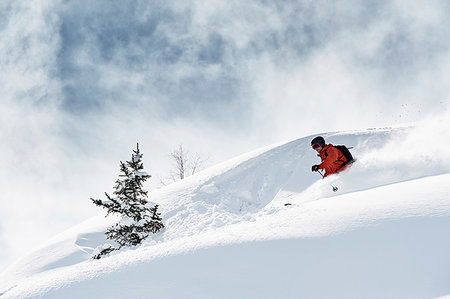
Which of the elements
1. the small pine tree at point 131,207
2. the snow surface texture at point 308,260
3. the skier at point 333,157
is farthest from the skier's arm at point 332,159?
the small pine tree at point 131,207

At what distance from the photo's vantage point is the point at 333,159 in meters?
9.39

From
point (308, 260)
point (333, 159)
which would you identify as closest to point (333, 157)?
point (333, 159)

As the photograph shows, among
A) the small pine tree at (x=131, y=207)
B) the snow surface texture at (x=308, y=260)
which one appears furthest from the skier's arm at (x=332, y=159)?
the small pine tree at (x=131, y=207)

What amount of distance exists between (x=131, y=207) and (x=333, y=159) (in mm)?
6389

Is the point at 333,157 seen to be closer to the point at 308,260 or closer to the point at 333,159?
the point at 333,159

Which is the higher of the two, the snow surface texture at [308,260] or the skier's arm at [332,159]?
the skier's arm at [332,159]

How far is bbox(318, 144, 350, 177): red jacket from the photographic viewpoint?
939cm

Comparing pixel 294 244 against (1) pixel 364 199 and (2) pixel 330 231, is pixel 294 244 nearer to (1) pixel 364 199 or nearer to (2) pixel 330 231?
(2) pixel 330 231

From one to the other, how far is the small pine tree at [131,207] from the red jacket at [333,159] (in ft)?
18.3

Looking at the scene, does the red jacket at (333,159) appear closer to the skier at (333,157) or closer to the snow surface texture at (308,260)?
the skier at (333,157)

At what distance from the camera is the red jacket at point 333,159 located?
939 cm

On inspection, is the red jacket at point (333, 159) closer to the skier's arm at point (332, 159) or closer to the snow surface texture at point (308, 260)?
the skier's arm at point (332, 159)

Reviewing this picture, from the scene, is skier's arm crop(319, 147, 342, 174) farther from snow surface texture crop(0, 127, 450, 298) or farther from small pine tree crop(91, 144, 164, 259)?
small pine tree crop(91, 144, 164, 259)

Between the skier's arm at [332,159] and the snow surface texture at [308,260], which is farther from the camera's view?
the skier's arm at [332,159]
